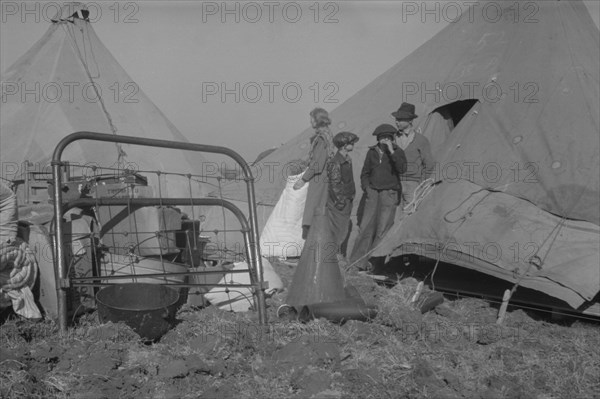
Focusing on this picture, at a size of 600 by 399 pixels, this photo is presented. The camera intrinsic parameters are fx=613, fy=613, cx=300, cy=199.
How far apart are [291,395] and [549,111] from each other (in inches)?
168

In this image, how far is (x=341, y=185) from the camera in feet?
22.2

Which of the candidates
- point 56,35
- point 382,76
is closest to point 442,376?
point 382,76

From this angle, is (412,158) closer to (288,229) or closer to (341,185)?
(341,185)

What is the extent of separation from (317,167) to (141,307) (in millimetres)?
3135

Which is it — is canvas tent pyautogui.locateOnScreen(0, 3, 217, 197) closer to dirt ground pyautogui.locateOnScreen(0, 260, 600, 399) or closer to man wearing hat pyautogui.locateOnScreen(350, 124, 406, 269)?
man wearing hat pyautogui.locateOnScreen(350, 124, 406, 269)

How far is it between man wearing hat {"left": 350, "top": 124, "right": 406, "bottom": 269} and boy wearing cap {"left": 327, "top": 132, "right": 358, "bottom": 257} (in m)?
0.24

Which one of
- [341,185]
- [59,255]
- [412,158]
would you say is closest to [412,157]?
[412,158]

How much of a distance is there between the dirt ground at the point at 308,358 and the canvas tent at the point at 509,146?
545 millimetres

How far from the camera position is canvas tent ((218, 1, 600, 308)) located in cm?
487

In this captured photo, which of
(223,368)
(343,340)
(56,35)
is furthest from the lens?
(56,35)

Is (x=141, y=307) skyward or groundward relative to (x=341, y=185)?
groundward

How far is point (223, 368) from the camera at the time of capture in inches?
140

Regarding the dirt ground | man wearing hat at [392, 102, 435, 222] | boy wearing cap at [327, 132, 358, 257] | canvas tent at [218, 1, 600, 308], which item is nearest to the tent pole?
the dirt ground

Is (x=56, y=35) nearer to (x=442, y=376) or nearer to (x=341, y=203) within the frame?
(x=341, y=203)
